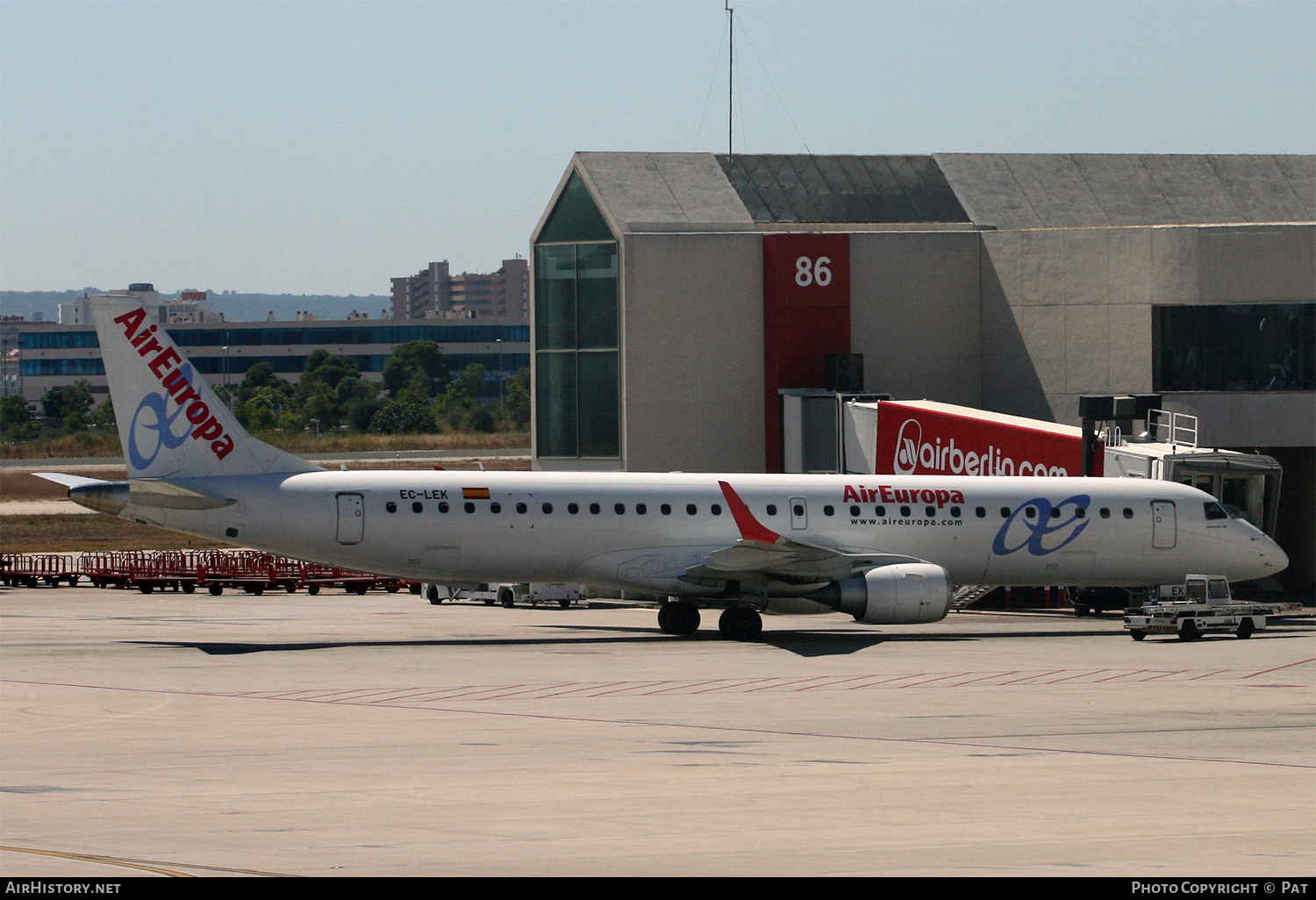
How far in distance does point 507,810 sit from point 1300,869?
22.9 ft

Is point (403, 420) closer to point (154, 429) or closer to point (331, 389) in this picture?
point (331, 389)

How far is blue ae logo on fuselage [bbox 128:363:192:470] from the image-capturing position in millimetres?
33406

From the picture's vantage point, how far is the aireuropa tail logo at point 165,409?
33281 mm

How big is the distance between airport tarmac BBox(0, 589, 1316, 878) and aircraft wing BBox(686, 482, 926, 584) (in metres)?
1.47

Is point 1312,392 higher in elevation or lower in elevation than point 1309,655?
higher

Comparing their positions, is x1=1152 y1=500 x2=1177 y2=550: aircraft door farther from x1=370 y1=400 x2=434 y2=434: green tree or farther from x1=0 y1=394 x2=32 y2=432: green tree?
x1=0 y1=394 x2=32 y2=432: green tree

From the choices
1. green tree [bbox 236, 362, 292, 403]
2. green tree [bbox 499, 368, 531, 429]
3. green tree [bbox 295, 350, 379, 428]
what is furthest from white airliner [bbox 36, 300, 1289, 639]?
green tree [bbox 236, 362, 292, 403]

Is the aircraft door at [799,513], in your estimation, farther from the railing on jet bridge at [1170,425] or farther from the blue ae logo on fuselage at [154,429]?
the railing on jet bridge at [1170,425]

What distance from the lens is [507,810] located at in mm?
15523

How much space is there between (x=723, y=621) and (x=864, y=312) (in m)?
20.2

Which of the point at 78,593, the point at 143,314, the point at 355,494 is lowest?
the point at 78,593

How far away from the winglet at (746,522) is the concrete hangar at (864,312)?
16.3 meters

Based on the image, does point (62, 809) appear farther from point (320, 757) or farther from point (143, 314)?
point (143, 314)

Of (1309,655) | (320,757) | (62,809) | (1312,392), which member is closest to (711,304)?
(1312,392)
